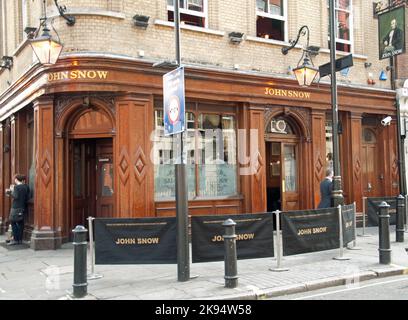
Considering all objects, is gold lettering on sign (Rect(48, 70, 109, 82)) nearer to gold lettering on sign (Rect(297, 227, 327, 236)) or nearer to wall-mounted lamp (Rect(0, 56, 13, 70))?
wall-mounted lamp (Rect(0, 56, 13, 70))

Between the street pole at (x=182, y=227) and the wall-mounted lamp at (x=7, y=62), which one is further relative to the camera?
the wall-mounted lamp at (x=7, y=62)

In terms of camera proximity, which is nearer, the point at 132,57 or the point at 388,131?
the point at 132,57

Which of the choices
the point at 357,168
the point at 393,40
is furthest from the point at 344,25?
the point at 357,168

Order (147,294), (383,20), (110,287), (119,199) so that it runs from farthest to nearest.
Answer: (383,20) → (119,199) → (110,287) → (147,294)

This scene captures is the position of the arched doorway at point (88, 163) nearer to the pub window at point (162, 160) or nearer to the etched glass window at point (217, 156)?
the pub window at point (162, 160)

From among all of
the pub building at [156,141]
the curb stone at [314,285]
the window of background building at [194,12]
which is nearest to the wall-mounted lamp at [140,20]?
the pub building at [156,141]

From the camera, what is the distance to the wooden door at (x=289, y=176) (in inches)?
579

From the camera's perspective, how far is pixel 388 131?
56.4 feet

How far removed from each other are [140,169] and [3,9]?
859cm

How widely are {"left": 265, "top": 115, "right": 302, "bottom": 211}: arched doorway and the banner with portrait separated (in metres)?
4.04

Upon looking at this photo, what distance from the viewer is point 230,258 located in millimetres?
7867

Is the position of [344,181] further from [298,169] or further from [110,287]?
[110,287]

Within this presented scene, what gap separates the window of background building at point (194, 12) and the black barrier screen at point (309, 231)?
243 inches

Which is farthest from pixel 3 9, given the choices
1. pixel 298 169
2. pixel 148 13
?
pixel 298 169
